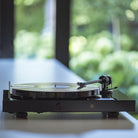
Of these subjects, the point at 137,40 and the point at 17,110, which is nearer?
the point at 17,110

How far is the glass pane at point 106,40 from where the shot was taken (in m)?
4.40

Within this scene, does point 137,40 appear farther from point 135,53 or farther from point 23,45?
point 23,45

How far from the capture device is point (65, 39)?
432cm

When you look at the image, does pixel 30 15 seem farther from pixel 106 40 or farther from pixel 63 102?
pixel 63 102

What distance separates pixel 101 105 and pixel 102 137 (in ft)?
0.52

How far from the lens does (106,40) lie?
4422 millimetres

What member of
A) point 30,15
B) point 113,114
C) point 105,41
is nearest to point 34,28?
point 30,15

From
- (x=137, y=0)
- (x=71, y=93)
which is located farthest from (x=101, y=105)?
(x=137, y=0)

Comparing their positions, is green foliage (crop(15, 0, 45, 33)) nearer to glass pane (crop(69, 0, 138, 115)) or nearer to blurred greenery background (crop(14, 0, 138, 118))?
blurred greenery background (crop(14, 0, 138, 118))

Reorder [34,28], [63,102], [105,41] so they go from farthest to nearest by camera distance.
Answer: [105,41], [34,28], [63,102]

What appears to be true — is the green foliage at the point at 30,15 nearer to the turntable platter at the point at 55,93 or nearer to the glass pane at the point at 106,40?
the glass pane at the point at 106,40

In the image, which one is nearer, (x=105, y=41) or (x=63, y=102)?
(x=63, y=102)

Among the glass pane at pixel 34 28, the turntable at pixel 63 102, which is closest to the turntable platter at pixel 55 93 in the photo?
the turntable at pixel 63 102

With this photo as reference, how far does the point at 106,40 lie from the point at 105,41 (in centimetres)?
2
